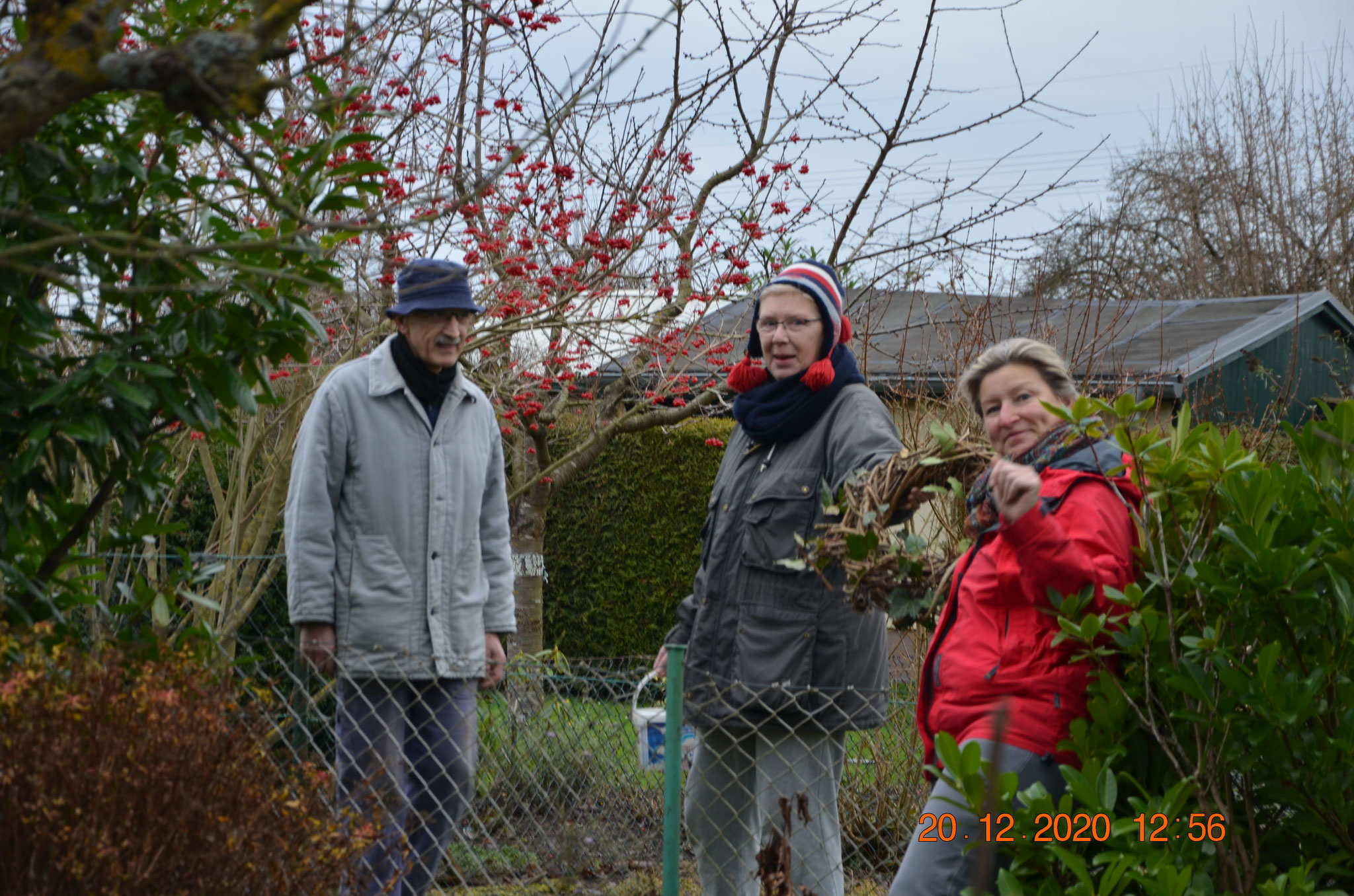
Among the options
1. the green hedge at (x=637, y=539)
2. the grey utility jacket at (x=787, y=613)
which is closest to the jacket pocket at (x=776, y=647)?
the grey utility jacket at (x=787, y=613)

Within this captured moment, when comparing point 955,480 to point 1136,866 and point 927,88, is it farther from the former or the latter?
point 927,88

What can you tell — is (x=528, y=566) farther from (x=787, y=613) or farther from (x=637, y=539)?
(x=787, y=613)

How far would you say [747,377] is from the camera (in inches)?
130

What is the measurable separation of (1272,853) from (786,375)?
5.37 ft

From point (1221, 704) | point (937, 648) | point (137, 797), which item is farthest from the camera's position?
point (937, 648)

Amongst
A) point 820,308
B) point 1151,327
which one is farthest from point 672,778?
point 1151,327

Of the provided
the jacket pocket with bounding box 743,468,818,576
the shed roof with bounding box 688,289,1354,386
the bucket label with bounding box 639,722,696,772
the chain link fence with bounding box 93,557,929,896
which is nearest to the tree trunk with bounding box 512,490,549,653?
the chain link fence with bounding box 93,557,929,896

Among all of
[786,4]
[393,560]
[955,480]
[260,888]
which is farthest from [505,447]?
[260,888]

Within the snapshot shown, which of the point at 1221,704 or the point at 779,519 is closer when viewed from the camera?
the point at 1221,704

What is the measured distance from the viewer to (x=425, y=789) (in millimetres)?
3148

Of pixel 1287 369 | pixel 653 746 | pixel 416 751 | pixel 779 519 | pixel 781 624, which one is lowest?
pixel 653 746

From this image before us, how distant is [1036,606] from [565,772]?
312cm

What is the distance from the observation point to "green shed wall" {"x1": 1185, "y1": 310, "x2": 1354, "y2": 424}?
10892mm

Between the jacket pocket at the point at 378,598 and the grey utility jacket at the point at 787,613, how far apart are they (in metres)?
0.78
